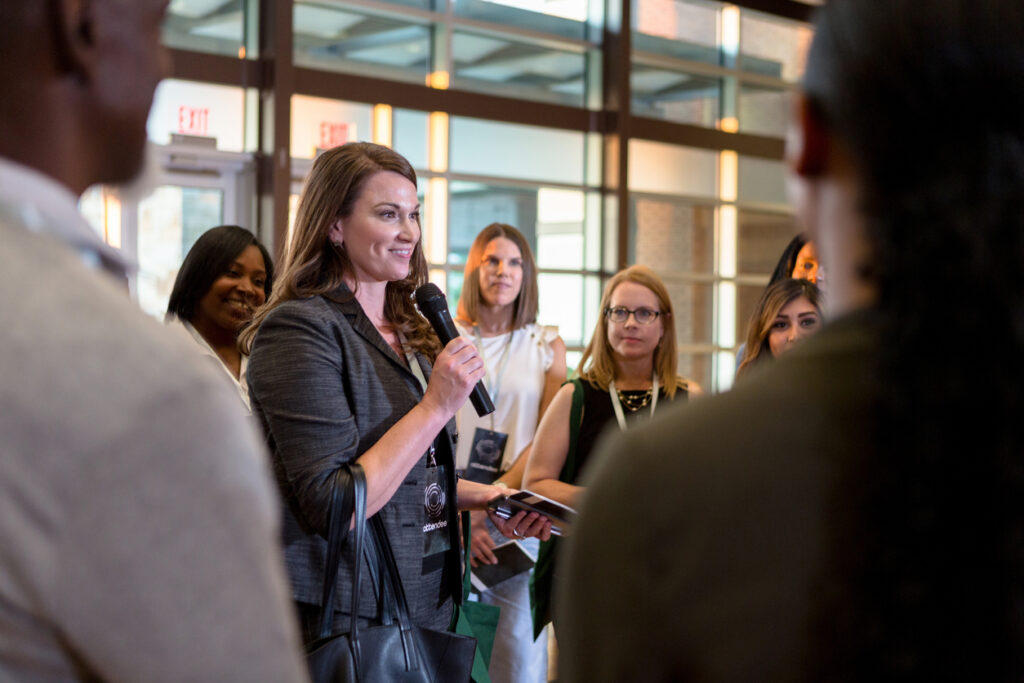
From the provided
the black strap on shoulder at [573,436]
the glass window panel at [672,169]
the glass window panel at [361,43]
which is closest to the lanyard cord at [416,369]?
the black strap on shoulder at [573,436]

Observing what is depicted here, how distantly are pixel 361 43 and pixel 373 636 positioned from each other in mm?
6285

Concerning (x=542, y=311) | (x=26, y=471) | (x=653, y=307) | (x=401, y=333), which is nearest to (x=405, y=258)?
(x=401, y=333)

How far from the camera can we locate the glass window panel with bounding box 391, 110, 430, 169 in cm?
764

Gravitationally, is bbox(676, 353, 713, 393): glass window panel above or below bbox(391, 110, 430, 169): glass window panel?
below

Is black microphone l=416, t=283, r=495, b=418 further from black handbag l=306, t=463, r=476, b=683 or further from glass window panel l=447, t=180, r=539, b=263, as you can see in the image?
glass window panel l=447, t=180, r=539, b=263

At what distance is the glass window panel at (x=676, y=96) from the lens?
9.05 meters

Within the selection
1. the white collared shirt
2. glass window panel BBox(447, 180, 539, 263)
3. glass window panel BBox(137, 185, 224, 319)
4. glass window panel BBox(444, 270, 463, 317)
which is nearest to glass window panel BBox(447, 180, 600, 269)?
glass window panel BBox(447, 180, 539, 263)

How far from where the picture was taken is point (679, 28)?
9281 millimetres

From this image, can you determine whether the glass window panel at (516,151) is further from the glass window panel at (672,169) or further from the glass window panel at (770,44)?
the glass window panel at (770,44)

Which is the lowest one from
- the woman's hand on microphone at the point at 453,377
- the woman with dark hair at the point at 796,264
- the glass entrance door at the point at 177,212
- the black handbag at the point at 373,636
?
the black handbag at the point at 373,636

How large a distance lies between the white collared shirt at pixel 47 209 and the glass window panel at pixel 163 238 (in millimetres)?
6081

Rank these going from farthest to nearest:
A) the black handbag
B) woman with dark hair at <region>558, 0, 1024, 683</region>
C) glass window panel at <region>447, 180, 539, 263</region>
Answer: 1. glass window panel at <region>447, 180, 539, 263</region>
2. the black handbag
3. woman with dark hair at <region>558, 0, 1024, 683</region>

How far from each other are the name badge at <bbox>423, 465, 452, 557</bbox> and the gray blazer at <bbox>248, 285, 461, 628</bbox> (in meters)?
0.02

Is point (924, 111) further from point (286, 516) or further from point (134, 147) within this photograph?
point (286, 516)
